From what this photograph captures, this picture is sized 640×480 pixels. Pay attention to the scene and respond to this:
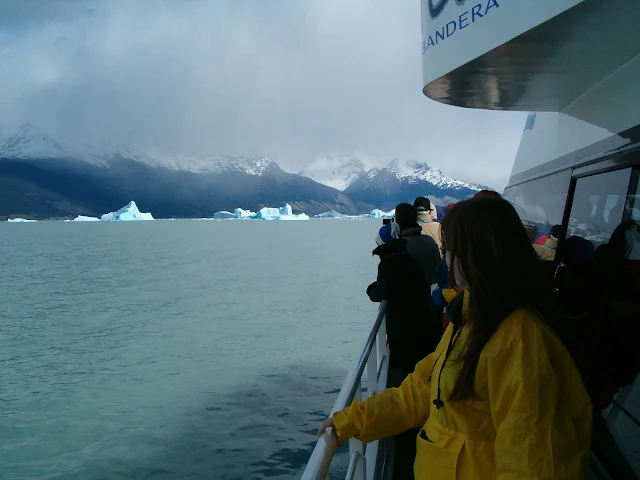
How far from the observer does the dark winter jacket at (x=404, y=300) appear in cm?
320

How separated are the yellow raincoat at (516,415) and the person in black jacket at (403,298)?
1977 millimetres

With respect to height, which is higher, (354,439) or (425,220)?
(425,220)

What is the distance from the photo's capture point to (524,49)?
9.41 ft

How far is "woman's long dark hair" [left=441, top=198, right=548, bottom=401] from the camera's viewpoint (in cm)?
111

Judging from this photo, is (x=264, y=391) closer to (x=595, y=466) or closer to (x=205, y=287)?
(x=595, y=466)

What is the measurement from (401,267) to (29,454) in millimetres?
7091

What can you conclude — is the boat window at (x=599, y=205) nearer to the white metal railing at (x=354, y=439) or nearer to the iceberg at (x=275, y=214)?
the white metal railing at (x=354, y=439)

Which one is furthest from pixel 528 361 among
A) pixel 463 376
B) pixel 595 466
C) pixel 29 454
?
pixel 29 454

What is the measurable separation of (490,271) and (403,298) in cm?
211

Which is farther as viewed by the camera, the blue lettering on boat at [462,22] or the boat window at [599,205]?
the blue lettering on boat at [462,22]

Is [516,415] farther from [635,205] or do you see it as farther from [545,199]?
[545,199]

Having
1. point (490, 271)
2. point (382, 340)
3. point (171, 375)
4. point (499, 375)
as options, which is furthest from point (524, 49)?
point (171, 375)

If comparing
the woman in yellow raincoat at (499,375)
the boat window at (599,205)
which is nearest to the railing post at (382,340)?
the boat window at (599,205)

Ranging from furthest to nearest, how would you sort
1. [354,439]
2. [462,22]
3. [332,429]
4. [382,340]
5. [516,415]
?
1. [382,340]
2. [462,22]
3. [354,439]
4. [332,429]
5. [516,415]
